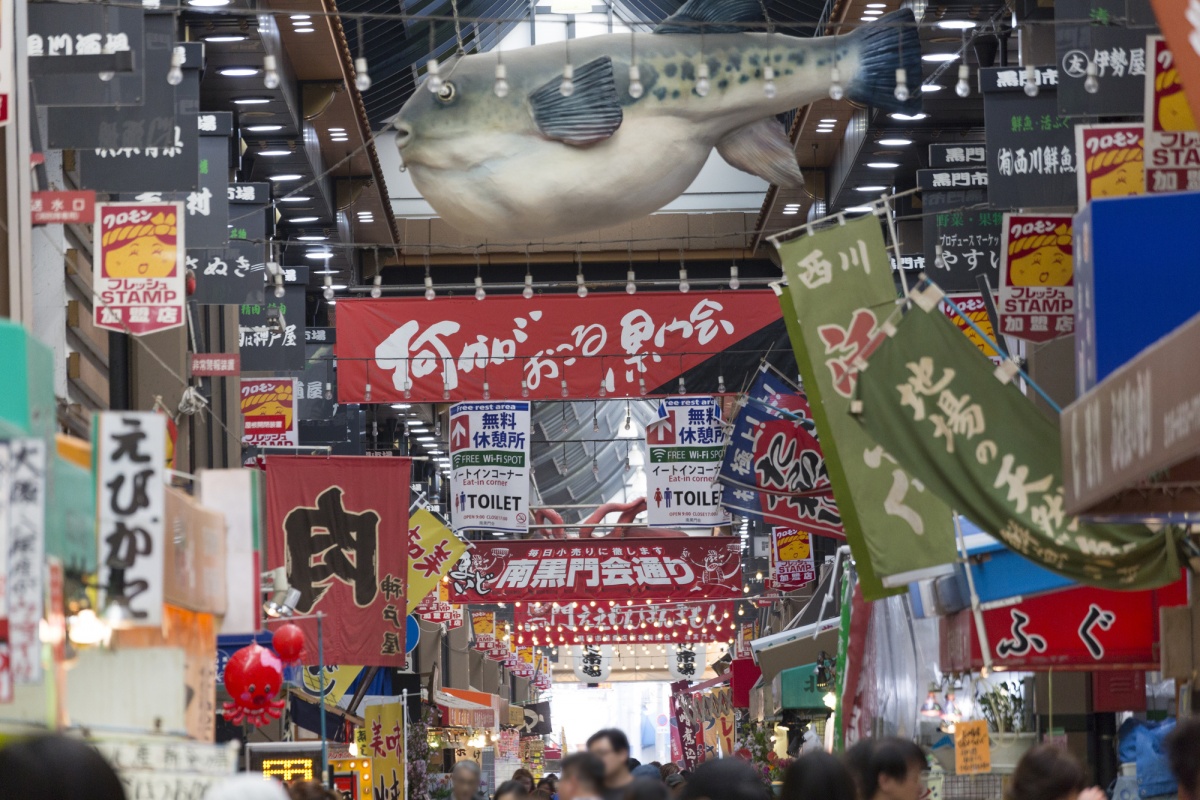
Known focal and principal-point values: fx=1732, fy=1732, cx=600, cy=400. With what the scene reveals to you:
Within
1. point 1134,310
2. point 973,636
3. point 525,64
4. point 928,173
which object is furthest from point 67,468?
point 928,173

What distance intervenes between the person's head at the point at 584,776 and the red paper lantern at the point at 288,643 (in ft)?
19.7

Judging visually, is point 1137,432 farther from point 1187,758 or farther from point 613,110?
point 613,110

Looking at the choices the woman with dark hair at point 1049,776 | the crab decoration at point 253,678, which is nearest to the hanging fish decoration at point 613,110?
the woman with dark hair at point 1049,776

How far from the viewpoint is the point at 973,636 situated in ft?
31.5

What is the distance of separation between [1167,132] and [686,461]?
44.3 feet

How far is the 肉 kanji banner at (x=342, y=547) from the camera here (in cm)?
1398

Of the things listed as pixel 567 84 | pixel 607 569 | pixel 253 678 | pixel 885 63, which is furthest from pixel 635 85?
pixel 607 569

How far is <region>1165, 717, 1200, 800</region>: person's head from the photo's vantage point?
4.06 metres

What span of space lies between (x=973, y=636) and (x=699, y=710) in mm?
34802

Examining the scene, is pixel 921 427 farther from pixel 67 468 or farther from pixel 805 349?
pixel 67 468

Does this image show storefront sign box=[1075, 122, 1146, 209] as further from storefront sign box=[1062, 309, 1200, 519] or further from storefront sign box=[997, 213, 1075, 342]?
storefront sign box=[1062, 309, 1200, 519]

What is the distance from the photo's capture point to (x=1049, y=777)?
4773 mm

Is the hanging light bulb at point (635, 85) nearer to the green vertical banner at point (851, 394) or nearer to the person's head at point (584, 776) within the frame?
the green vertical banner at point (851, 394)

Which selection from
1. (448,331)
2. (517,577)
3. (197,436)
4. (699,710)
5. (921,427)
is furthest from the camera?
(699,710)
